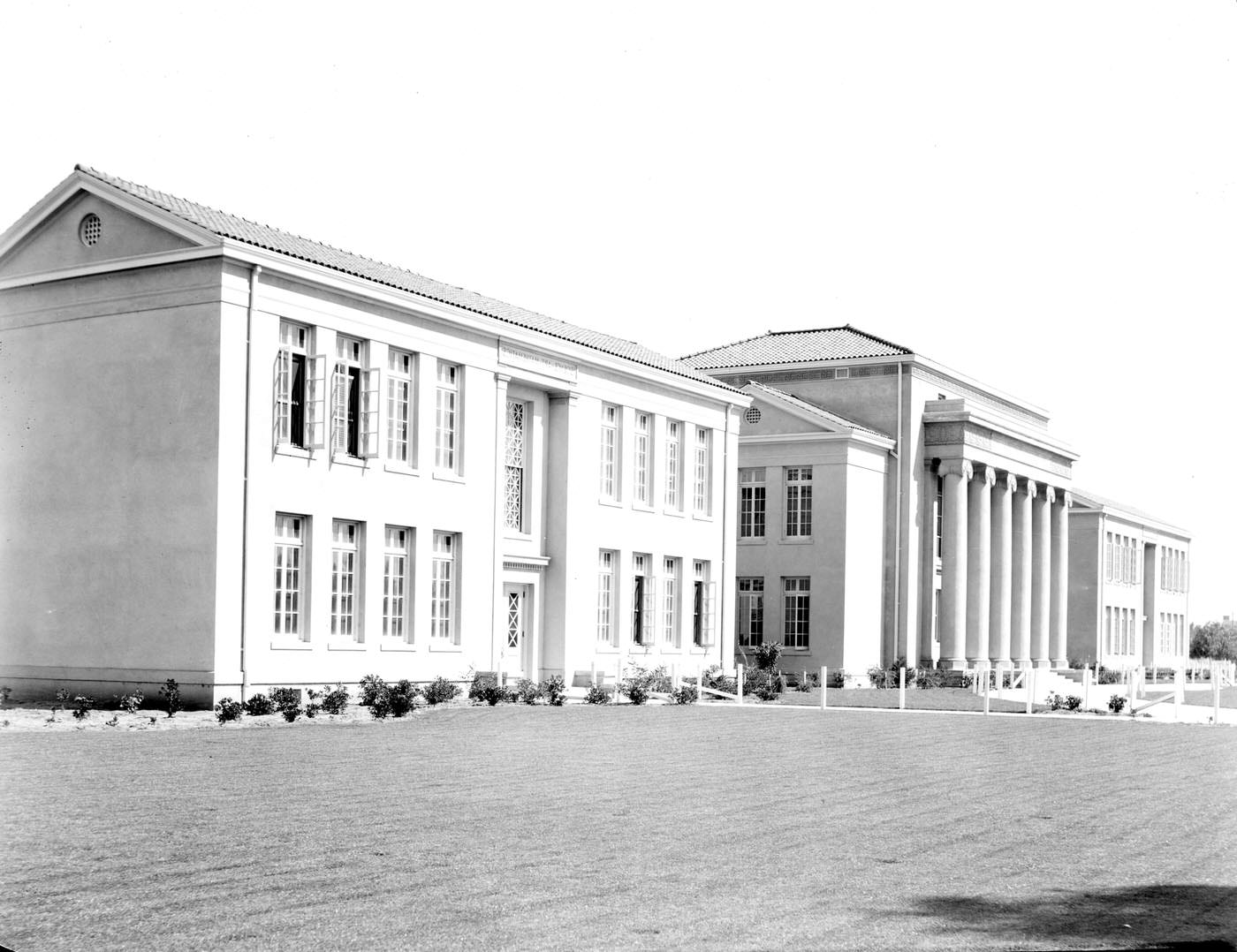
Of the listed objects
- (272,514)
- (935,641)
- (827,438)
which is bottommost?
(935,641)

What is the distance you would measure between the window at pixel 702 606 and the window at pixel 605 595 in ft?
13.2

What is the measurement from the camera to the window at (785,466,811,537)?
54.6 metres

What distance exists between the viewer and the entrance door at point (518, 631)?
37938mm

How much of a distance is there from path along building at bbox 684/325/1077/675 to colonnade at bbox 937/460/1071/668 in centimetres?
8

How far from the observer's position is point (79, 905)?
8.85 meters

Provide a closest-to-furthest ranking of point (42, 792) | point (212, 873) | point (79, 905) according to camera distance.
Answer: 1. point (79, 905)
2. point (212, 873)
3. point (42, 792)

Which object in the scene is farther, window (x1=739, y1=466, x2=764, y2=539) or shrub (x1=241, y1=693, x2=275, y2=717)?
window (x1=739, y1=466, x2=764, y2=539)

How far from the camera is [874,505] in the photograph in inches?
2208

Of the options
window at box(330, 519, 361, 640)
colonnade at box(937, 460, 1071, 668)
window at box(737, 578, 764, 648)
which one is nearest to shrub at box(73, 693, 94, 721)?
window at box(330, 519, 361, 640)

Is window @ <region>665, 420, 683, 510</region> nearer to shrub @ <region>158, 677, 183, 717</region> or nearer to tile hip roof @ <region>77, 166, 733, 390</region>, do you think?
tile hip roof @ <region>77, 166, 733, 390</region>

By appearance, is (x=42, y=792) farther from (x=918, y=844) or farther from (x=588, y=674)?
(x=588, y=674)

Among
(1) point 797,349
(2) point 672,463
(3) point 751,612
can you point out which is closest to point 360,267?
(2) point 672,463

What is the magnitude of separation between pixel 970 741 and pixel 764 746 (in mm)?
4218

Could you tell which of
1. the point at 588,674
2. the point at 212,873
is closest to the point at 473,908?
the point at 212,873
